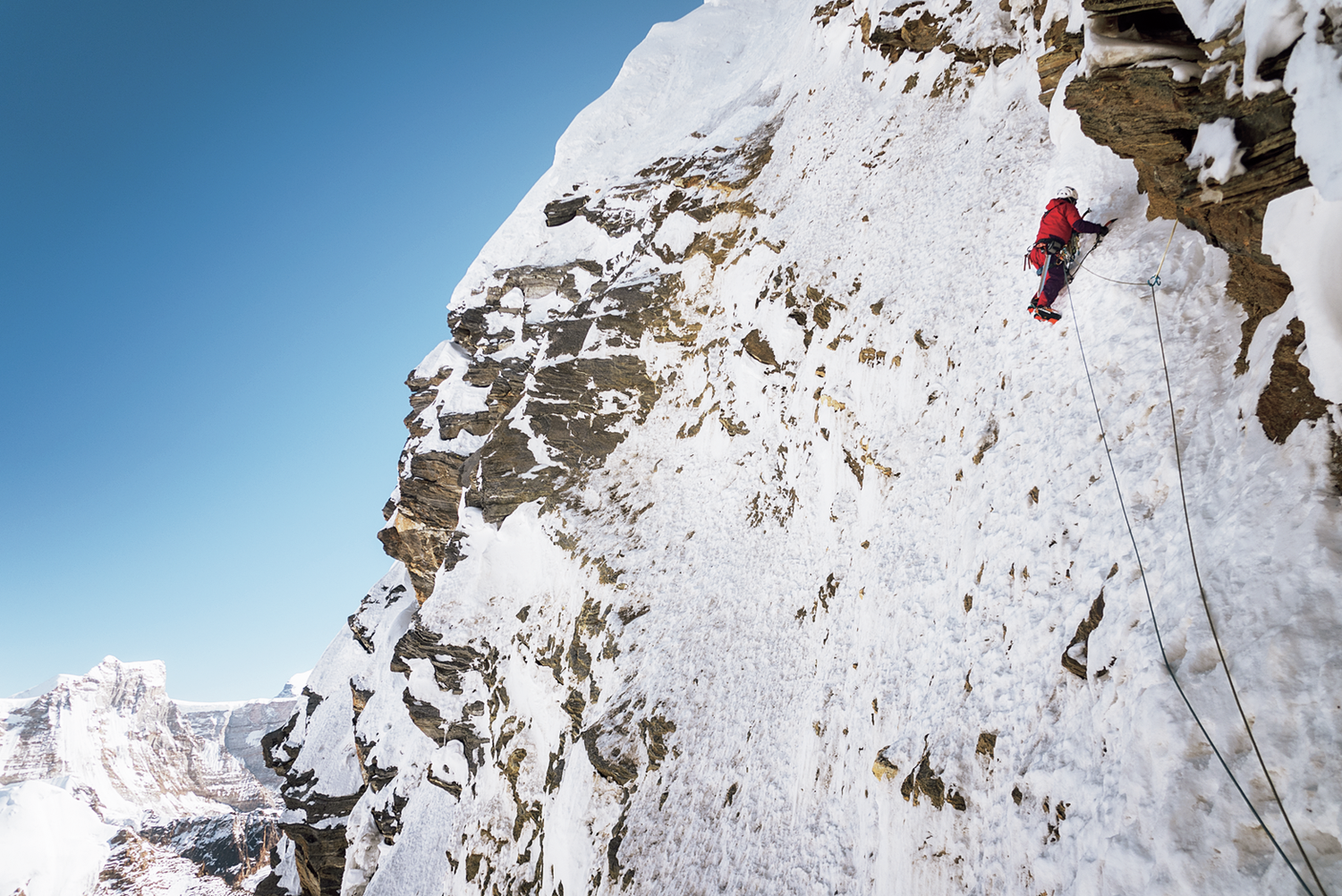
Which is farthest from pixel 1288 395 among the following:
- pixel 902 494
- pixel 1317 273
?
pixel 902 494

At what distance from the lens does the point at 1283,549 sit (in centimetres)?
386

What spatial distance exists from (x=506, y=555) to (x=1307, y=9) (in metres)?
21.1

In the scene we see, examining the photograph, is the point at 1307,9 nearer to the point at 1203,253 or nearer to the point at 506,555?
the point at 1203,253

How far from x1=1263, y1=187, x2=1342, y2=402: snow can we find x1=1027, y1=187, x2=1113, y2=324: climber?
11.2ft

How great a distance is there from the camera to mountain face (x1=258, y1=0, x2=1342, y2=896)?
394 cm

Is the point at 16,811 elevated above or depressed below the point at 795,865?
above

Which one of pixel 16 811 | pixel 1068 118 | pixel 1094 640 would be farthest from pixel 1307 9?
pixel 16 811

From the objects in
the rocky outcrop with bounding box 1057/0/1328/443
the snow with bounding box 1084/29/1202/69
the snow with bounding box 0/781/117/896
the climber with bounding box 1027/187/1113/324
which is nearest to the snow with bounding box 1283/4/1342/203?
the rocky outcrop with bounding box 1057/0/1328/443

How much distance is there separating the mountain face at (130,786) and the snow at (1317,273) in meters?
83.1

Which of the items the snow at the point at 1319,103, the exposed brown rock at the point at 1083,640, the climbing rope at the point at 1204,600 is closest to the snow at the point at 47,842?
the exposed brown rock at the point at 1083,640

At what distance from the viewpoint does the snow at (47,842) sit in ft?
254

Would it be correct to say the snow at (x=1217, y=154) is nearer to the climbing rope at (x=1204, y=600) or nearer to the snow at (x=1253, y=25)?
the snow at (x=1253, y=25)

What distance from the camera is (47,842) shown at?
82.2 m

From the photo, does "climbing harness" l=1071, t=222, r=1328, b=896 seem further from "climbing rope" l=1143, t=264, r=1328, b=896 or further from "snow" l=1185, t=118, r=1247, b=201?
"snow" l=1185, t=118, r=1247, b=201
